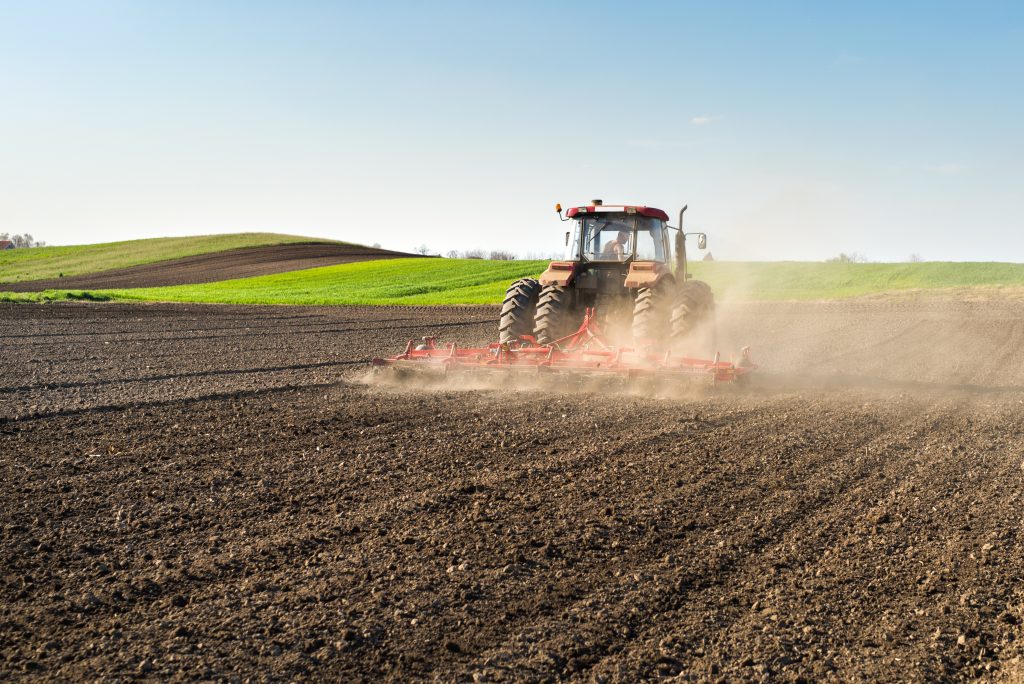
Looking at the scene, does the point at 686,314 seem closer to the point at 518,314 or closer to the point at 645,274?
the point at 645,274

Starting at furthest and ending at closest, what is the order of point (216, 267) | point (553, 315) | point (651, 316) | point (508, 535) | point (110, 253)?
point (110, 253)
point (216, 267)
point (553, 315)
point (651, 316)
point (508, 535)

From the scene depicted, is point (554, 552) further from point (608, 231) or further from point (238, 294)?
point (238, 294)

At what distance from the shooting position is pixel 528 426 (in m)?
8.19

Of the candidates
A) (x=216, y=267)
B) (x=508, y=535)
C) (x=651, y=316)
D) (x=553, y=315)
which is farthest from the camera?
(x=216, y=267)

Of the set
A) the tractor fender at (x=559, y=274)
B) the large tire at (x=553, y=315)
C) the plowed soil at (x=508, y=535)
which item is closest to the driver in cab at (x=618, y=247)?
the tractor fender at (x=559, y=274)

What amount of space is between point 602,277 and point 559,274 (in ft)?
2.03

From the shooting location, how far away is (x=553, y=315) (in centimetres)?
1163

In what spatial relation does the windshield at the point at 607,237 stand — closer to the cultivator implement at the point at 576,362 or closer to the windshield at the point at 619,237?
the windshield at the point at 619,237

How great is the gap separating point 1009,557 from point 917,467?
1.94 m

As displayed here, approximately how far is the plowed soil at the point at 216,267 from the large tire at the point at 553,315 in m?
35.1

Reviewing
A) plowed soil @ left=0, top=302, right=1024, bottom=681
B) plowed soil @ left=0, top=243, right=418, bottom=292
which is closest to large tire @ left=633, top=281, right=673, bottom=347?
plowed soil @ left=0, top=302, right=1024, bottom=681

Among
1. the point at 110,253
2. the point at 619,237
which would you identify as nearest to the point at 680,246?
the point at 619,237

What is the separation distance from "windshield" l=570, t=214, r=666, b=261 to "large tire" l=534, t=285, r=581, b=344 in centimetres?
69

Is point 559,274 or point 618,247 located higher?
point 618,247
